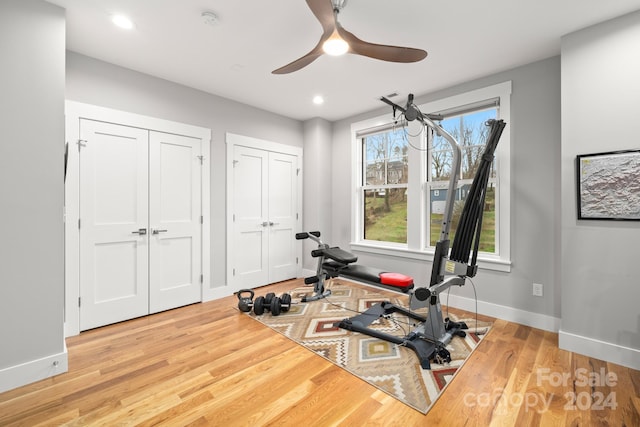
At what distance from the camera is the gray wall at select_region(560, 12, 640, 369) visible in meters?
2.11

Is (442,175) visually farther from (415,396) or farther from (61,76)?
(61,76)

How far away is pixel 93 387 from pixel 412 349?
2.34m

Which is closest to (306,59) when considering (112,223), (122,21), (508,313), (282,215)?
(122,21)

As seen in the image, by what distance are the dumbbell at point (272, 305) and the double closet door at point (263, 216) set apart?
939 mm

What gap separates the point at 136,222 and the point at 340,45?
2742 mm

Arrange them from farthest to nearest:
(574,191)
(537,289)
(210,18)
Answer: (537,289) < (574,191) < (210,18)

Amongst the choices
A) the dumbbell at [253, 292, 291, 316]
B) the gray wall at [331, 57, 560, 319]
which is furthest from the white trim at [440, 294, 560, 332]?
the dumbbell at [253, 292, 291, 316]

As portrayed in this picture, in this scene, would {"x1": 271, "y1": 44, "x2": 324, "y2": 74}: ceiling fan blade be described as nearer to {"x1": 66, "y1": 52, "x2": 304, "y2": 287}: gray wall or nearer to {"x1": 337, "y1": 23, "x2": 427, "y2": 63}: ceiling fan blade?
{"x1": 337, "y1": 23, "x2": 427, "y2": 63}: ceiling fan blade

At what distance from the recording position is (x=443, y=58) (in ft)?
9.04

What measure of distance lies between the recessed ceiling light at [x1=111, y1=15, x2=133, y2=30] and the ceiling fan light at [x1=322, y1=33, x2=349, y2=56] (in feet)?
5.53

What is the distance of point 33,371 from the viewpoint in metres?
1.94

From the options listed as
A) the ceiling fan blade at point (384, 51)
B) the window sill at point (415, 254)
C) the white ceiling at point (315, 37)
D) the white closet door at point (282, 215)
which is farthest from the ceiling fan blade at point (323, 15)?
the window sill at point (415, 254)

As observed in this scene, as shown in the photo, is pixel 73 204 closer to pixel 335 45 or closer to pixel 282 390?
pixel 282 390

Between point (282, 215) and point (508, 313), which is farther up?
point (282, 215)
